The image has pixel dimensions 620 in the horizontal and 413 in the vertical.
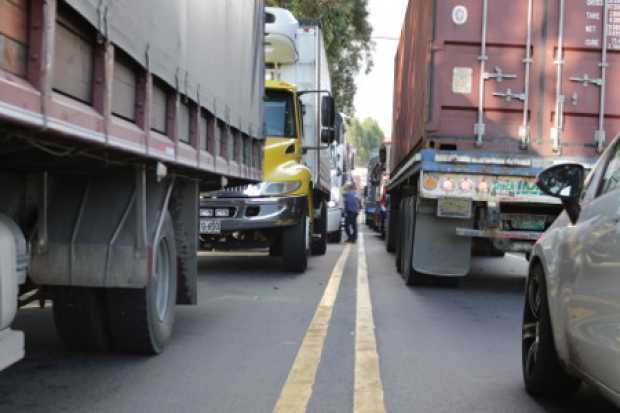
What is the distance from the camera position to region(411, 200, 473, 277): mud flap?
903 centimetres

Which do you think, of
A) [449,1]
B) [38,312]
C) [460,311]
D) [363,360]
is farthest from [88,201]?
[449,1]

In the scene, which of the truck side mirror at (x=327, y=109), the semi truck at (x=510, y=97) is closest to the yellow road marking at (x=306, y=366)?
the semi truck at (x=510, y=97)

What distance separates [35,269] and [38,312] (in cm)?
264

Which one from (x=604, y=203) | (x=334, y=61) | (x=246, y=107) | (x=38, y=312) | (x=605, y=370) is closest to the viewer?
(x=605, y=370)

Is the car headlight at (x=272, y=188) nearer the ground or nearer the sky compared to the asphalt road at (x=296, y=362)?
nearer the sky

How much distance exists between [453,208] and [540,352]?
14.9 ft

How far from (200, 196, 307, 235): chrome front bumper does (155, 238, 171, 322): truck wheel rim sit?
474cm

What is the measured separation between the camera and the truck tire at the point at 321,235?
14484 millimetres

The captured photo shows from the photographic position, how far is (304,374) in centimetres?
486

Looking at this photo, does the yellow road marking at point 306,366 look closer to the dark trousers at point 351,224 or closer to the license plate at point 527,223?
the license plate at point 527,223

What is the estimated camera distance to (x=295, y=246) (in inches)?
423

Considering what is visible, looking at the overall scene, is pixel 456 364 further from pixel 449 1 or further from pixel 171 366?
pixel 449 1

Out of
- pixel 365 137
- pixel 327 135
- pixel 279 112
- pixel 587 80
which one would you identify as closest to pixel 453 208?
pixel 587 80

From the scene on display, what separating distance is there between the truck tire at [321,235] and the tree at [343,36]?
9740 millimetres
